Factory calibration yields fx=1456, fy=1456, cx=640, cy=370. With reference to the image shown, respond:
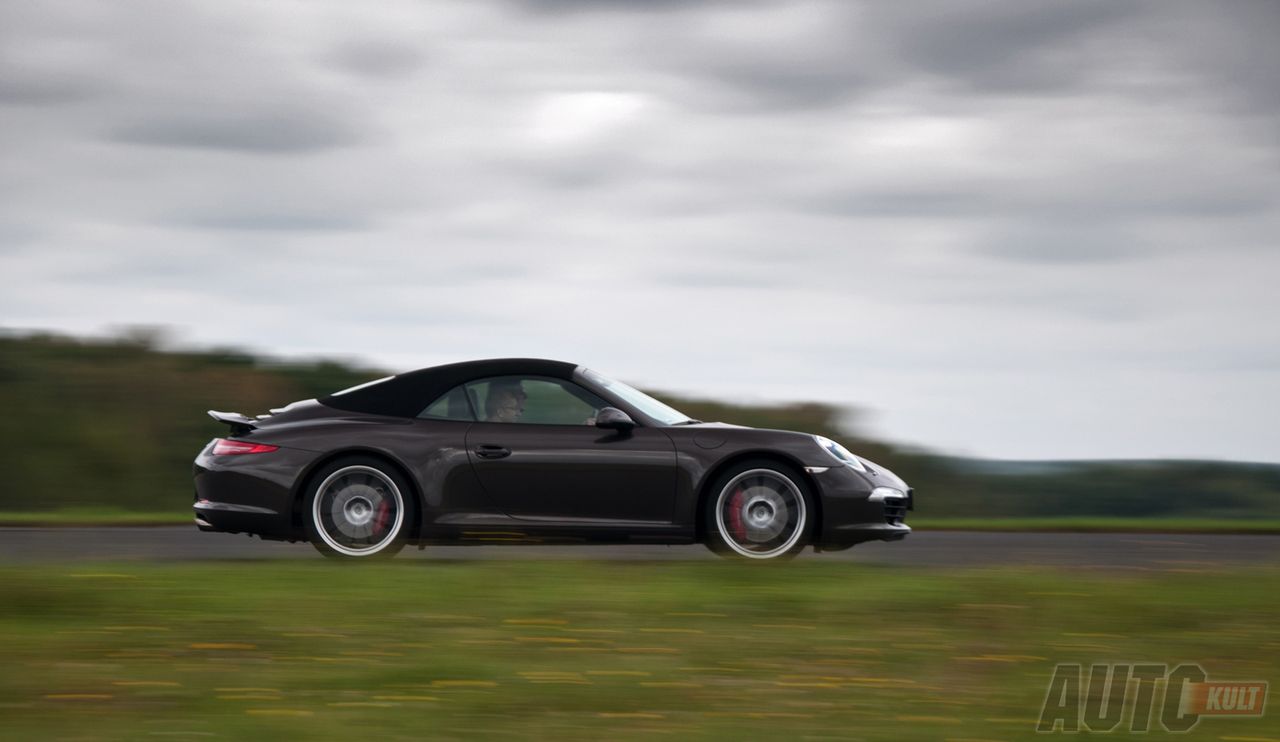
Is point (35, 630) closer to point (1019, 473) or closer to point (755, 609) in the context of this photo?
point (755, 609)

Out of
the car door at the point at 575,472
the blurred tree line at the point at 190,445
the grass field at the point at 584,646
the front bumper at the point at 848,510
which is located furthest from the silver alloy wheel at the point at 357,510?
the blurred tree line at the point at 190,445

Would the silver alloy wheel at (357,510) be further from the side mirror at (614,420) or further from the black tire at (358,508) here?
the side mirror at (614,420)

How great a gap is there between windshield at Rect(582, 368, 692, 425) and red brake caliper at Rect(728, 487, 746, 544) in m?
0.67

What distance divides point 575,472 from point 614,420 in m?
0.40

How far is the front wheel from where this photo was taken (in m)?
8.92

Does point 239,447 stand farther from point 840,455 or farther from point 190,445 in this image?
point 190,445

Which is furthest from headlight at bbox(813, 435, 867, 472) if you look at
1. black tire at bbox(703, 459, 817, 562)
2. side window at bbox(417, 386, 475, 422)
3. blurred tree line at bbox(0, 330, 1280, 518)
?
blurred tree line at bbox(0, 330, 1280, 518)

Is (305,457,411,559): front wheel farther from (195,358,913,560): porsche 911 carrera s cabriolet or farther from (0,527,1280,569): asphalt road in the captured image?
(0,527,1280,569): asphalt road

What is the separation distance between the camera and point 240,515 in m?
8.96

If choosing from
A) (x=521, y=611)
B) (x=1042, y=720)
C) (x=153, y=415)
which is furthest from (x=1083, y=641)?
(x=153, y=415)

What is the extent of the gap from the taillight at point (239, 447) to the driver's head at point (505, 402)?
133 cm

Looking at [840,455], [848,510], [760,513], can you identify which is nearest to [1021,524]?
[840,455]

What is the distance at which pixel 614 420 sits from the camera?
896 cm

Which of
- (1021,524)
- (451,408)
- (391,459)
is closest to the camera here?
(391,459)
